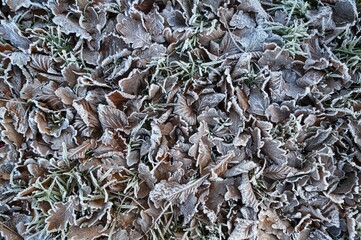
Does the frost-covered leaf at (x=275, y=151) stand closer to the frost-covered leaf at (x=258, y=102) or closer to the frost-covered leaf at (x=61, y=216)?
the frost-covered leaf at (x=258, y=102)

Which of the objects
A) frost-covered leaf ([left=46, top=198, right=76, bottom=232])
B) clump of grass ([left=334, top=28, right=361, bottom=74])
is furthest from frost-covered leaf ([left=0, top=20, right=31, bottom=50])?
Result: clump of grass ([left=334, top=28, right=361, bottom=74])

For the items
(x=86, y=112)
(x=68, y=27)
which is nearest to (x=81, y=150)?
(x=86, y=112)

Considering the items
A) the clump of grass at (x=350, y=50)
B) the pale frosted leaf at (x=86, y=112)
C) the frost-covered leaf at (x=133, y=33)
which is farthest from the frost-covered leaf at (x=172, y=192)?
the clump of grass at (x=350, y=50)

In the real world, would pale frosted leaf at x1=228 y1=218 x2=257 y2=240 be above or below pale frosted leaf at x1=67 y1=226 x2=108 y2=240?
above

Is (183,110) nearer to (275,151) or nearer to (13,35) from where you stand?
(275,151)

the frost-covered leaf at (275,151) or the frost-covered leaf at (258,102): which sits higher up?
the frost-covered leaf at (258,102)

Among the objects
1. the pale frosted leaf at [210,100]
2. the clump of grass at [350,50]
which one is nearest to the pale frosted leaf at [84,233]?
the pale frosted leaf at [210,100]

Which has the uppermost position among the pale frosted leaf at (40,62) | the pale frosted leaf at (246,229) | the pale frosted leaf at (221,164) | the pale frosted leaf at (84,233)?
the pale frosted leaf at (40,62)

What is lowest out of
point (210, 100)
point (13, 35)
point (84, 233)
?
point (84, 233)

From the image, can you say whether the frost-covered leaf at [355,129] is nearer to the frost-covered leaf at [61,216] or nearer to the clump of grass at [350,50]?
the clump of grass at [350,50]

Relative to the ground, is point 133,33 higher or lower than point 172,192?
higher

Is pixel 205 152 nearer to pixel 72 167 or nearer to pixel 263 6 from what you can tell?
pixel 72 167

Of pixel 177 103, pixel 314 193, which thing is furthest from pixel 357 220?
pixel 177 103

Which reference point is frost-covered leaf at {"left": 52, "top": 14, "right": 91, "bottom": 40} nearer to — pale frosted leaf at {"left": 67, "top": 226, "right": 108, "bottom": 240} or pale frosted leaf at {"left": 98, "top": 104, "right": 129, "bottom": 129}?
pale frosted leaf at {"left": 98, "top": 104, "right": 129, "bottom": 129}
